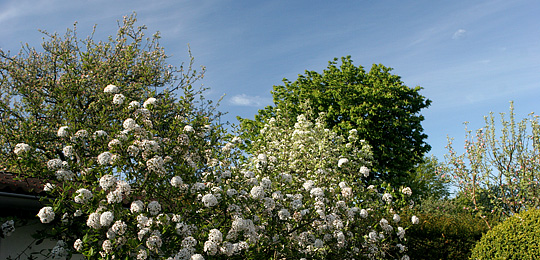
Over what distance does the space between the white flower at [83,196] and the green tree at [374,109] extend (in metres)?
14.4

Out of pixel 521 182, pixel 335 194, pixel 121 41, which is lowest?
pixel 335 194

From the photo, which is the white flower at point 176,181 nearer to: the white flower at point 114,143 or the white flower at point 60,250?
the white flower at point 114,143

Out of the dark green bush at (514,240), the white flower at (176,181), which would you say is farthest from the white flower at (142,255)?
the dark green bush at (514,240)

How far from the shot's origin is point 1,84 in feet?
38.3

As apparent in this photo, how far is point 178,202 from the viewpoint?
6.05 m

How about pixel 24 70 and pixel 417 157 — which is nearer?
pixel 24 70

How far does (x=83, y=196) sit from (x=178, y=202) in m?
1.29

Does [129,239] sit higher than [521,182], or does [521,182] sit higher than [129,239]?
[521,182]

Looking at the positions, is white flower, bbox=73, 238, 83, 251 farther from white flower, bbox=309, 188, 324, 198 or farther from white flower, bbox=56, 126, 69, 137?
white flower, bbox=309, 188, 324, 198

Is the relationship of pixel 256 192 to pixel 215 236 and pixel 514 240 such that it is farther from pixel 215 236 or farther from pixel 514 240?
pixel 514 240

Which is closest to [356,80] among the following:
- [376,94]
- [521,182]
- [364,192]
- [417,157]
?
[376,94]

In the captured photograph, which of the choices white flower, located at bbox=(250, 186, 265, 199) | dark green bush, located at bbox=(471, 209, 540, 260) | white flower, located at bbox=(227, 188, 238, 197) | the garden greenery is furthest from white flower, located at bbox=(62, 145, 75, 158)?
dark green bush, located at bbox=(471, 209, 540, 260)

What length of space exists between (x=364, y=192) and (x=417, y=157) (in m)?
14.6

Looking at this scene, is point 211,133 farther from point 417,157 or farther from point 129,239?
point 417,157
